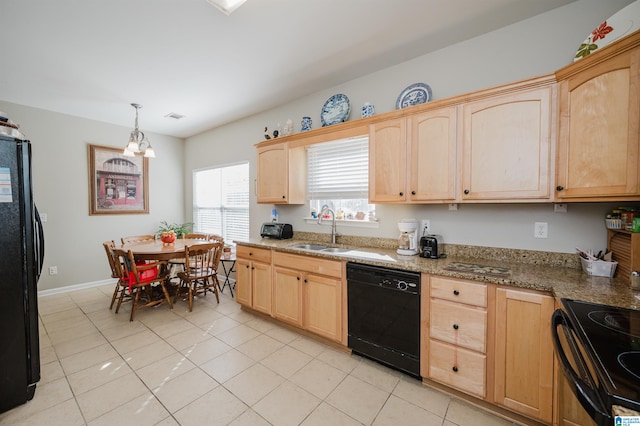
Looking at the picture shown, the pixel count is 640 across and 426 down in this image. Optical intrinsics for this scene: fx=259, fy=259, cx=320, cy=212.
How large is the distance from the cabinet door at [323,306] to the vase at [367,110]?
166 centimetres

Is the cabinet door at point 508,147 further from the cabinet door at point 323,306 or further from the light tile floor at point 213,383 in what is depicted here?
the light tile floor at point 213,383

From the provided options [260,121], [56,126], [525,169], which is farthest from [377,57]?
[56,126]

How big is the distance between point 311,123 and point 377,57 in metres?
1.04

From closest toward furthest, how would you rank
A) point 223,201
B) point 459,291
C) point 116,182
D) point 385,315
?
1. point 459,291
2. point 385,315
3. point 116,182
4. point 223,201

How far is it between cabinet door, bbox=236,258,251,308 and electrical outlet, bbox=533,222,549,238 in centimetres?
285

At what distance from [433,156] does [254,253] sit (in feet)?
7.26

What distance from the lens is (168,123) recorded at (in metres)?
4.51

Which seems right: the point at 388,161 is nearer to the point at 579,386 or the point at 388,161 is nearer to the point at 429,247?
the point at 429,247

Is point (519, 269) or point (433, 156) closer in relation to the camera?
point (519, 269)

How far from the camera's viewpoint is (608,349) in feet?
2.92

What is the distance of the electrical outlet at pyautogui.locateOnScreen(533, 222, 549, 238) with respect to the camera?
1.96 meters

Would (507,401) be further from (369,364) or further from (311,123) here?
(311,123)

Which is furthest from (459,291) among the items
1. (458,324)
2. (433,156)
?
(433,156)

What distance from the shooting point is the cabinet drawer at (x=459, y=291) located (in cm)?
171
